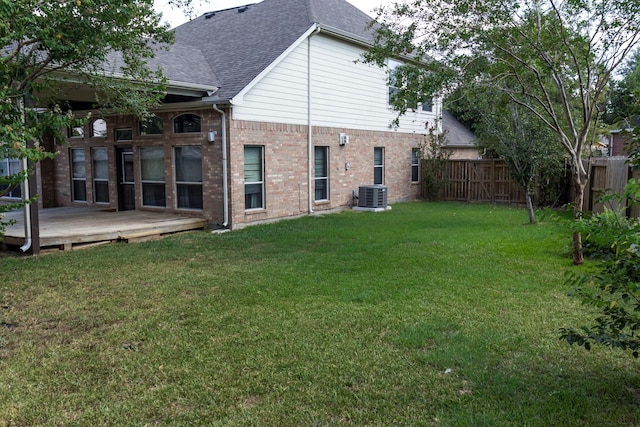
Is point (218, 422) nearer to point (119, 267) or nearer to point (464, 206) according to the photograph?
point (119, 267)

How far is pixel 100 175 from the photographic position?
15.9m

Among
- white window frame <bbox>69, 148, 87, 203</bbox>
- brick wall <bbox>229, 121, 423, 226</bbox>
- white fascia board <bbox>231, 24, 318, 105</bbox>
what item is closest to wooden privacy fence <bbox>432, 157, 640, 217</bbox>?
brick wall <bbox>229, 121, 423, 226</bbox>

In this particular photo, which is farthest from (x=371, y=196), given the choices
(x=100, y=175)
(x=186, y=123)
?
(x=100, y=175)

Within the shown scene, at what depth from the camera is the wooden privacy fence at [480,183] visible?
19.7 metres

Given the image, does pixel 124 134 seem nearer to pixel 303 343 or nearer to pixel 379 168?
pixel 379 168

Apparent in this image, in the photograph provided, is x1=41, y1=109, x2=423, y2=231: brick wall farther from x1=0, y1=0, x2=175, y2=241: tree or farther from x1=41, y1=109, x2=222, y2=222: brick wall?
x1=0, y1=0, x2=175, y2=241: tree

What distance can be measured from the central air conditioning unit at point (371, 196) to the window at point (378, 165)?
181 cm

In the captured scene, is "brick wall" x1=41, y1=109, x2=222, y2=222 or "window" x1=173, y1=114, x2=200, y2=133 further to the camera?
"window" x1=173, y1=114, x2=200, y2=133

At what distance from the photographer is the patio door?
15172 millimetres

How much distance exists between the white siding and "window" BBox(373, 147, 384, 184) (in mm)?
837

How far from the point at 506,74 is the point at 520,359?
5711mm

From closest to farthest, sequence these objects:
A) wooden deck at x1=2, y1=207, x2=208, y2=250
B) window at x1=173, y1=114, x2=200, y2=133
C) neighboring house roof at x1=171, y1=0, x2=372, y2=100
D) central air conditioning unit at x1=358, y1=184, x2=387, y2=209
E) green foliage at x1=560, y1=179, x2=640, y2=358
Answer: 1. green foliage at x1=560, y1=179, x2=640, y2=358
2. wooden deck at x1=2, y1=207, x2=208, y2=250
3. window at x1=173, y1=114, x2=200, y2=133
4. neighboring house roof at x1=171, y1=0, x2=372, y2=100
5. central air conditioning unit at x1=358, y1=184, x2=387, y2=209

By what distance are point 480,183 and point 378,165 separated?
428 cm

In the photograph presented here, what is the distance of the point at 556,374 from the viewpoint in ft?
14.3
